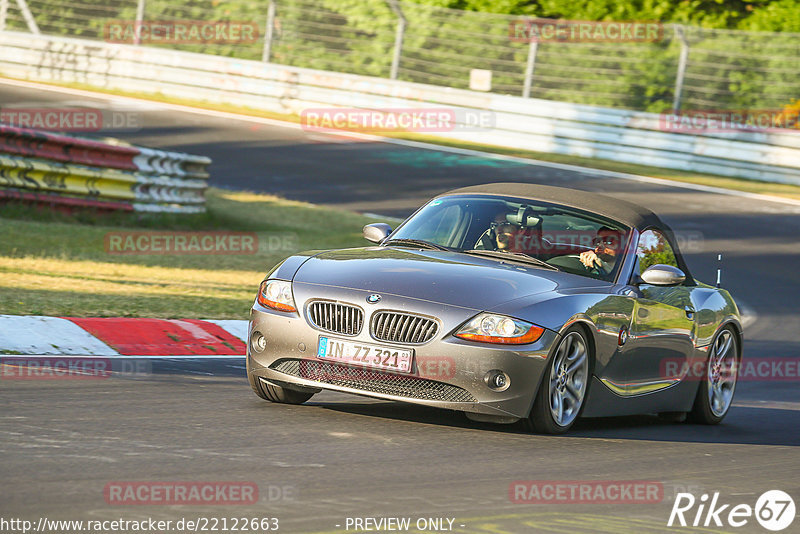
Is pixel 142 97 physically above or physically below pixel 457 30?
below

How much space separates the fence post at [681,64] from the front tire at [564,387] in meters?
19.1

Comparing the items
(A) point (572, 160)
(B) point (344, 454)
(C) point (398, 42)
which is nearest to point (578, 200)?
(B) point (344, 454)

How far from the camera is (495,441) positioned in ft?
22.4

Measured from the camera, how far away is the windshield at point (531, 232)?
797 cm

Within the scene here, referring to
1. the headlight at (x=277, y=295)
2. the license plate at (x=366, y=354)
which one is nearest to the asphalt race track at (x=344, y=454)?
the license plate at (x=366, y=354)

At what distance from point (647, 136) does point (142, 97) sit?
10.5 m

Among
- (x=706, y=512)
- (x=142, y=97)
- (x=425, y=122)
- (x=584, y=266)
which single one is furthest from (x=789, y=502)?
(x=142, y=97)

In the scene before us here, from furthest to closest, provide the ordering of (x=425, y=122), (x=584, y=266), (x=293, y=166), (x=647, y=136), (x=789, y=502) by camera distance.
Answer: (x=425, y=122), (x=647, y=136), (x=293, y=166), (x=584, y=266), (x=789, y=502)

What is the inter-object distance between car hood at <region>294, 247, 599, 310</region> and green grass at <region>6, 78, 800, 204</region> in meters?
16.4

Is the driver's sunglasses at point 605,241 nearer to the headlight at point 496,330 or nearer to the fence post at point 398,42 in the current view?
the headlight at point 496,330

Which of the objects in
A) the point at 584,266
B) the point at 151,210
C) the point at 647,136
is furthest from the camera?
the point at 647,136

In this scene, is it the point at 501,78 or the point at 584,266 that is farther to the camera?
the point at 501,78

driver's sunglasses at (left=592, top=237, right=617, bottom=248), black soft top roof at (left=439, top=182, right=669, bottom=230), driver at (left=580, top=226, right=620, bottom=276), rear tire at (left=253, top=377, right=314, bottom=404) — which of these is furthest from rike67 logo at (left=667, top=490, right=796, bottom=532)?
black soft top roof at (left=439, top=182, right=669, bottom=230)

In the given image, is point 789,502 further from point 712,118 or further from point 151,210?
point 712,118
